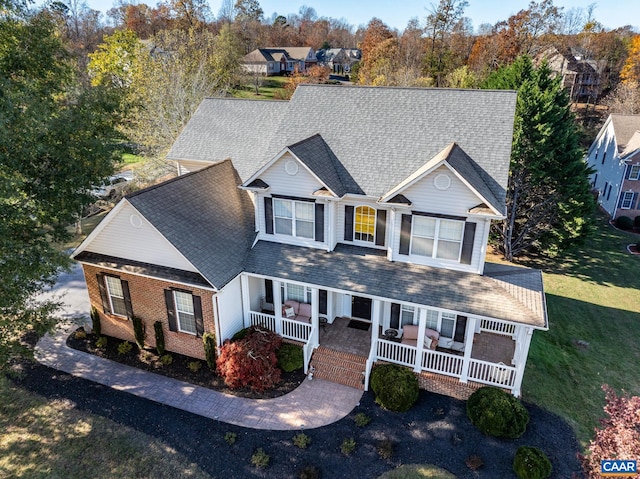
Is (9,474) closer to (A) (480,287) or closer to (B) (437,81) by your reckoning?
(A) (480,287)

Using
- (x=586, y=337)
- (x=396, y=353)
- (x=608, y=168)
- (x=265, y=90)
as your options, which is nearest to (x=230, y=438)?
(x=396, y=353)

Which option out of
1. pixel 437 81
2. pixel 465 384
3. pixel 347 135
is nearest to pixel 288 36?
pixel 437 81

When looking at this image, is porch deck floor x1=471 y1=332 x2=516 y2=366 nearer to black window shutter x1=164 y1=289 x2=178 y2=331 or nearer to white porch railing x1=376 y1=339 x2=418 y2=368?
white porch railing x1=376 y1=339 x2=418 y2=368

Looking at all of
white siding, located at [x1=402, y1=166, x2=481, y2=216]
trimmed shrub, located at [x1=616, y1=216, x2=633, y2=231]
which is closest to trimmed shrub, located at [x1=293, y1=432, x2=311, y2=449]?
white siding, located at [x1=402, y1=166, x2=481, y2=216]

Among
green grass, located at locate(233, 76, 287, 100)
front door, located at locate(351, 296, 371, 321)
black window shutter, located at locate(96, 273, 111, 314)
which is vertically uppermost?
green grass, located at locate(233, 76, 287, 100)

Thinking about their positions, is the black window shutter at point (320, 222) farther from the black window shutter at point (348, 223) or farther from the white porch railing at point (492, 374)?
the white porch railing at point (492, 374)

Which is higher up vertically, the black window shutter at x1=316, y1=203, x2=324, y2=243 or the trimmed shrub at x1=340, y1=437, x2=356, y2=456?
the black window shutter at x1=316, y1=203, x2=324, y2=243

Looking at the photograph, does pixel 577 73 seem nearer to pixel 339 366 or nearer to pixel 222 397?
pixel 339 366
